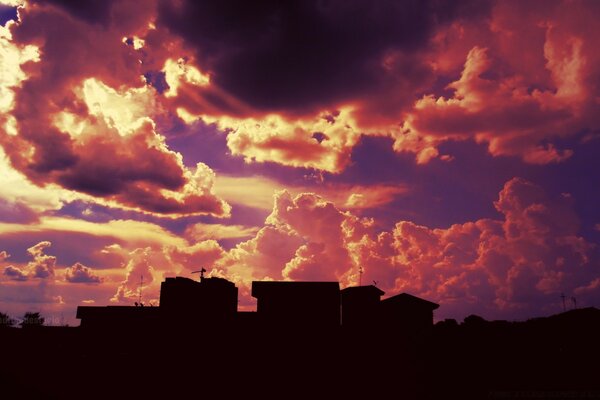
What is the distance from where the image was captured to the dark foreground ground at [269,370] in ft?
106

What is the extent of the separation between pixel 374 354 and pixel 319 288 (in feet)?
21.4

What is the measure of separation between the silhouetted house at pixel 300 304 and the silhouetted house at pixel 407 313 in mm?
5566

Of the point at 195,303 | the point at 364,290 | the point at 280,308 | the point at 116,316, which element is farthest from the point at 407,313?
the point at 116,316

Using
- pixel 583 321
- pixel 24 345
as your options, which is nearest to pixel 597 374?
pixel 583 321

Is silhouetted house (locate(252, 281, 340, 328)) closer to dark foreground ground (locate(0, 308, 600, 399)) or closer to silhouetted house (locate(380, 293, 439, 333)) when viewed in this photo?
dark foreground ground (locate(0, 308, 600, 399))

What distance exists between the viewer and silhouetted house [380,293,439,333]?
125 ft

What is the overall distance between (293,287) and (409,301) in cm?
1105

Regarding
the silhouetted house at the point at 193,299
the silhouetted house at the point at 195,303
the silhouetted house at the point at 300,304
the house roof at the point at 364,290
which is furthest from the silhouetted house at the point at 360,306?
the silhouetted house at the point at 193,299

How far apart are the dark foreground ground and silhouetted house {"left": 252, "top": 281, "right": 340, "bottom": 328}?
828mm

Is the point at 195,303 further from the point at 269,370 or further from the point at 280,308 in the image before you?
the point at 269,370

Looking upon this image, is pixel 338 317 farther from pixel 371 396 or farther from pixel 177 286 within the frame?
pixel 177 286

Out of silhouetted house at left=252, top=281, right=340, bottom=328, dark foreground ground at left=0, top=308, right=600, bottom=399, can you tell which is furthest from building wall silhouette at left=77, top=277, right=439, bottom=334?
dark foreground ground at left=0, top=308, right=600, bottom=399

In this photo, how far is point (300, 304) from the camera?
3434 cm

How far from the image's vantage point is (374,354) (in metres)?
35.2
